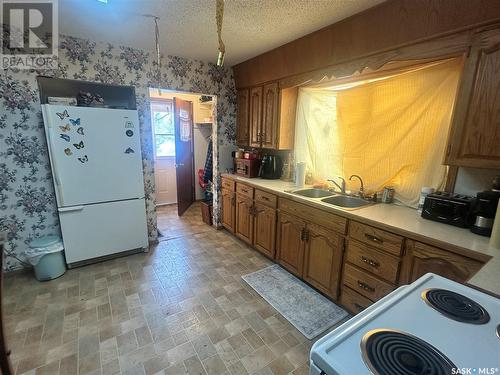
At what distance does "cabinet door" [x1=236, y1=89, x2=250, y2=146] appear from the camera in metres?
3.38

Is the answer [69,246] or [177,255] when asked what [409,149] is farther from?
[69,246]

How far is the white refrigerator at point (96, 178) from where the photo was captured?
2.33 metres

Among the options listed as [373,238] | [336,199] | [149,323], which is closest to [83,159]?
[149,323]

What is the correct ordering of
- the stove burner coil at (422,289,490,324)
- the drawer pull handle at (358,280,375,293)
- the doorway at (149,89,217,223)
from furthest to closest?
1. the doorway at (149,89,217,223)
2. the drawer pull handle at (358,280,375,293)
3. the stove burner coil at (422,289,490,324)

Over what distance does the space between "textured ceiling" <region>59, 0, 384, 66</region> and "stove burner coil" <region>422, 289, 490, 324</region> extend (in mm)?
1888

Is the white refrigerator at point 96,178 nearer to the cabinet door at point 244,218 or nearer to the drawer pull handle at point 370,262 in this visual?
the cabinet door at point 244,218

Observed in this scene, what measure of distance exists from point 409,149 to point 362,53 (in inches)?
34.0

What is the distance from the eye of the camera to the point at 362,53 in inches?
75.4

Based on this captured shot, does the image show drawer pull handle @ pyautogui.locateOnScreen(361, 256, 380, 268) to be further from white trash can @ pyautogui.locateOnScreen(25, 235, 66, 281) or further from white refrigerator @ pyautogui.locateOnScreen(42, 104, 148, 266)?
white trash can @ pyautogui.locateOnScreen(25, 235, 66, 281)

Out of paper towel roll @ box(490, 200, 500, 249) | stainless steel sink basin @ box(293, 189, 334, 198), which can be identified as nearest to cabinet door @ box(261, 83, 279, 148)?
stainless steel sink basin @ box(293, 189, 334, 198)

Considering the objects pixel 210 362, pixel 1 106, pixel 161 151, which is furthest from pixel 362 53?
pixel 161 151

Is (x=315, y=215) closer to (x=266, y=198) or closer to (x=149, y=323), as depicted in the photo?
(x=266, y=198)

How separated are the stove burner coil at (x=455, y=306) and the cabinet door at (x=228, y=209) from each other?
2597 millimetres

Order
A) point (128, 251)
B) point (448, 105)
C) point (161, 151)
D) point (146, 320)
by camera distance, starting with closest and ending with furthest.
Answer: point (448, 105) < point (146, 320) < point (128, 251) < point (161, 151)
